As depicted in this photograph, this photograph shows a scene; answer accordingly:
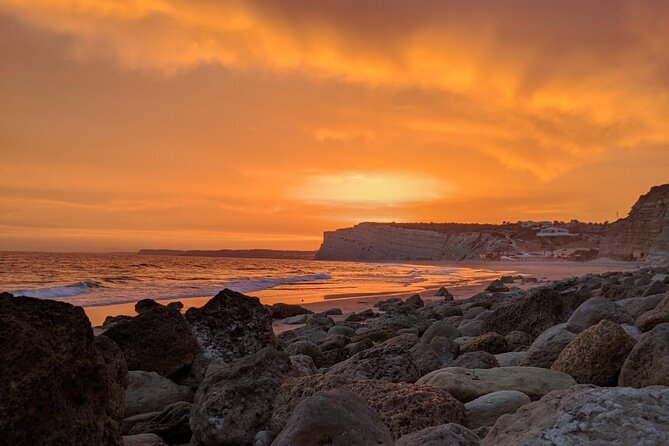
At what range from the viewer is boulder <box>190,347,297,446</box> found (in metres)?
3.59

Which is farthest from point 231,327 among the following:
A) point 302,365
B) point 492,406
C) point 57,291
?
point 57,291

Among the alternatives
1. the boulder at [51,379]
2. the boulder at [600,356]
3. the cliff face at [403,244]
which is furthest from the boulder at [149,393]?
the cliff face at [403,244]

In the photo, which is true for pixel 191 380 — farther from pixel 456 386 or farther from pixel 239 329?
pixel 456 386

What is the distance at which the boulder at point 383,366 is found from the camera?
13.6 feet

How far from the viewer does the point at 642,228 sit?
45969 mm

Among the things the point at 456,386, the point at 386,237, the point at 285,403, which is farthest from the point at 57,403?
the point at 386,237

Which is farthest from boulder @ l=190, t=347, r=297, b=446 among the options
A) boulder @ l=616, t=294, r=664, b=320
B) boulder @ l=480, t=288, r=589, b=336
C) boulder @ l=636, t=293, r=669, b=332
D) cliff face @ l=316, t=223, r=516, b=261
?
cliff face @ l=316, t=223, r=516, b=261

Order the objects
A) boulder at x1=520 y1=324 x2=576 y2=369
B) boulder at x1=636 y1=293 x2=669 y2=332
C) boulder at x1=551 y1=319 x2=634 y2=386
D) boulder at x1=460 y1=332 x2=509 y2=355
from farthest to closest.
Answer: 1. boulder at x1=460 y1=332 x2=509 y2=355
2. boulder at x1=636 y1=293 x2=669 y2=332
3. boulder at x1=520 y1=324 x2=576 y2=369
4. boulder at x1=551 y1=319 x2=634 y2=386

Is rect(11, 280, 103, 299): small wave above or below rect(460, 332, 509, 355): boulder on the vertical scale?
below

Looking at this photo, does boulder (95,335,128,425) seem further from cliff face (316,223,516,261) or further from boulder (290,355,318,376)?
cliff face (316,223,516,261)

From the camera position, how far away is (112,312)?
16.8 m

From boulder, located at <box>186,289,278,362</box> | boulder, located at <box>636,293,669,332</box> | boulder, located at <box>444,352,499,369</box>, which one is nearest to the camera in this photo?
boulder, located at <box>444,352,499,369</box>

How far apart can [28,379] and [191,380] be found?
377cm

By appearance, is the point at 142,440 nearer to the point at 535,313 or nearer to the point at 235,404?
the point at 235,404
